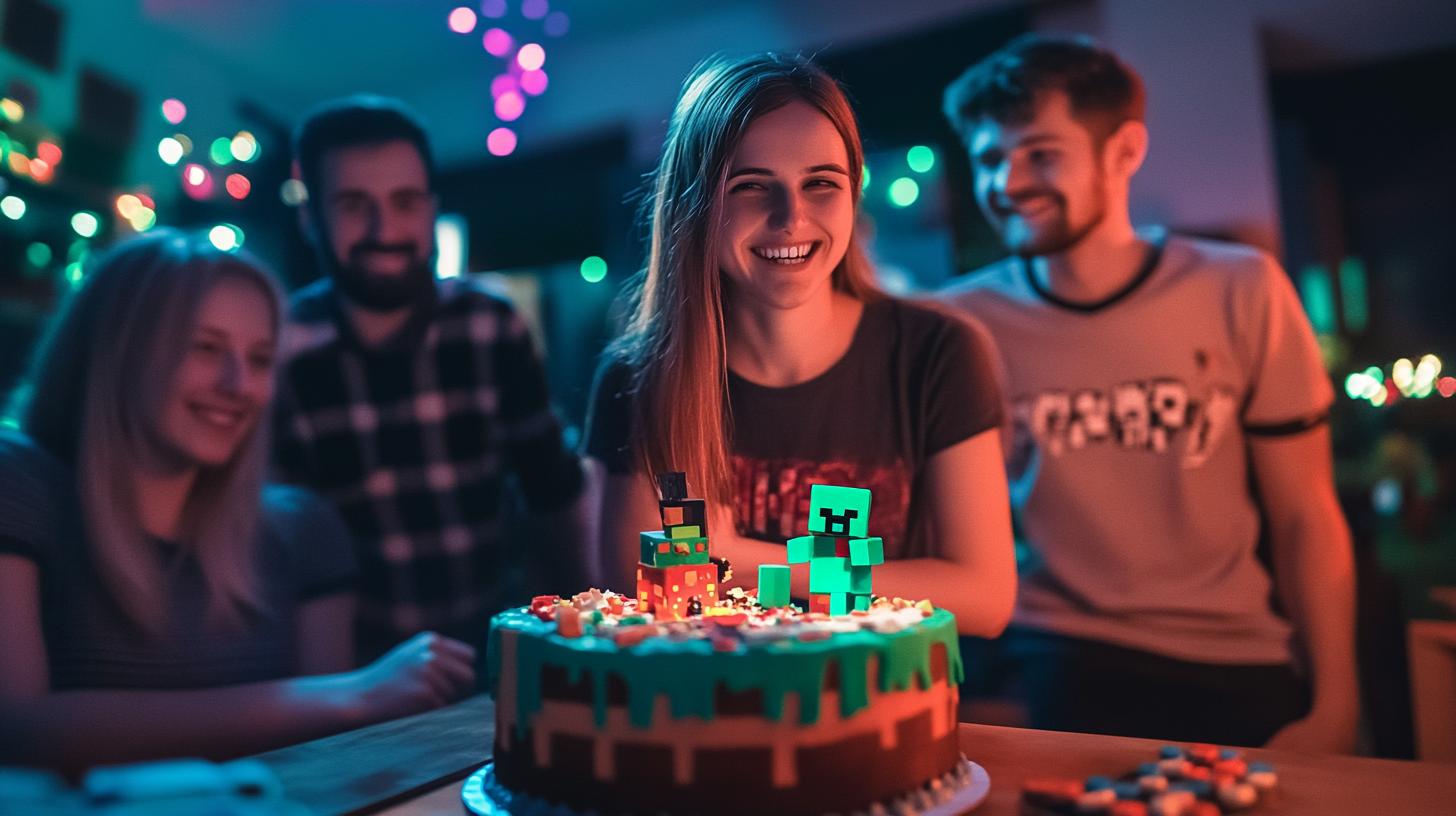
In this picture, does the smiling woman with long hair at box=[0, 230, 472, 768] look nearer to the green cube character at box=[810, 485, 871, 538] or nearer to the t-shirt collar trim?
the green cube character at box=[810, 485, 871, 538]

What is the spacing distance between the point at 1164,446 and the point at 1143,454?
4cm

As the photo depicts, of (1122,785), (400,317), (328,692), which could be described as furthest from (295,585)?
(1122,785)

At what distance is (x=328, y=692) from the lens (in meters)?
1.38

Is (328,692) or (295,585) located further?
(295,585)

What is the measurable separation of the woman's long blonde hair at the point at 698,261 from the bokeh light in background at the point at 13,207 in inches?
104

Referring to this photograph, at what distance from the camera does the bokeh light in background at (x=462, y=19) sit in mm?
3611

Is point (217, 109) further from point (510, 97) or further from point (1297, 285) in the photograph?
point (1297, 285)

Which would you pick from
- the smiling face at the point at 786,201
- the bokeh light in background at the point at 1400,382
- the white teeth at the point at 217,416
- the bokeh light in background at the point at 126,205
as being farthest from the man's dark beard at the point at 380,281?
the bokeh light in background at the point at 1400,382

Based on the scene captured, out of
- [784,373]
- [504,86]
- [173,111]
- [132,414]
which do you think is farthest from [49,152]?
[784,373]

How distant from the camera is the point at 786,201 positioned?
1.16 meters

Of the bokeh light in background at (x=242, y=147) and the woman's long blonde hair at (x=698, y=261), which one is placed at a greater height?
the bokeh light in background at (x=242, y=147)

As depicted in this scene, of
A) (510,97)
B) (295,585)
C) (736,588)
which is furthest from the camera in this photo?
(510,97)

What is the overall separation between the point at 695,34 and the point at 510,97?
0.86 metres

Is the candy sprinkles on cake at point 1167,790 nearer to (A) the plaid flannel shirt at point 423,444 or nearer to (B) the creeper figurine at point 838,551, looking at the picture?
(B) the creeper figurine at point 838,551
